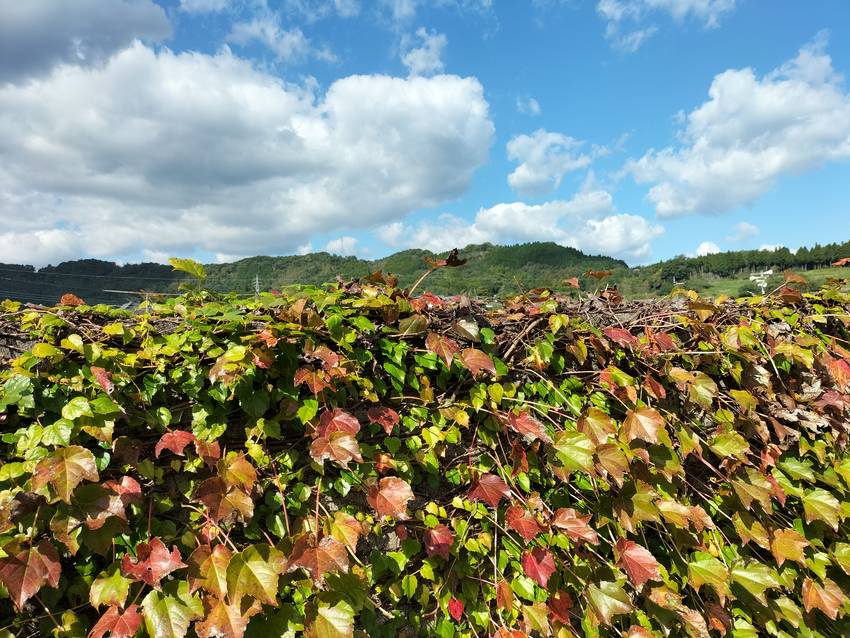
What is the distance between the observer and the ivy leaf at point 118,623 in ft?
4.79

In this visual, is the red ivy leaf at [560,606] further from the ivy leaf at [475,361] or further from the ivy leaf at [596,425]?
the ivy leaf at [475,361]

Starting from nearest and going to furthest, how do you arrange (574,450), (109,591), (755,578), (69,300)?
1. (109,591)
2. (69,300)
3. (574,450)
4. (755,578)

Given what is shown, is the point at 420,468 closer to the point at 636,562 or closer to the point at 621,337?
the point at 636,562

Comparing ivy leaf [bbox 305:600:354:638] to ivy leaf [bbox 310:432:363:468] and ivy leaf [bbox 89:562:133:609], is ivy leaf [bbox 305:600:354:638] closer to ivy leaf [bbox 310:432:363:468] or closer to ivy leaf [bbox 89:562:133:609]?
ivy leaf [bbox 310:432:363:468]

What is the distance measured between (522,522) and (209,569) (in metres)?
1.29

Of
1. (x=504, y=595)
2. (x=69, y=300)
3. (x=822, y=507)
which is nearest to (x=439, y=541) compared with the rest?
(x=504, y=595)

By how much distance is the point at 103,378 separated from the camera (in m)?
1.51

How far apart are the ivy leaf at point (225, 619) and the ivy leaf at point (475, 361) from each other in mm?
1183

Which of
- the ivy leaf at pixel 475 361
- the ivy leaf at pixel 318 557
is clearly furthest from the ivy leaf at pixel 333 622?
the ivy leaf at pixel 475 361

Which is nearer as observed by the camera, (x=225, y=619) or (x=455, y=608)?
(x=225, y=619)

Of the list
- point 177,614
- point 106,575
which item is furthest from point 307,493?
point 106,575

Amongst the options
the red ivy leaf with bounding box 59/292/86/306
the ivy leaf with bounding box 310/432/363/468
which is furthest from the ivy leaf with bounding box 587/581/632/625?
the red ivy leaf with bounding box 59/292/86/306

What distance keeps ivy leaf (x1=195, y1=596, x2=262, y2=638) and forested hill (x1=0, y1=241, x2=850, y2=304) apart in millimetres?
1121

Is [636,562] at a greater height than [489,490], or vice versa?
[489,490]
